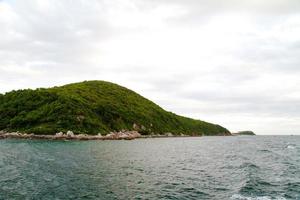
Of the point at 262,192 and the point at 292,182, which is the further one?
the point at 292,182

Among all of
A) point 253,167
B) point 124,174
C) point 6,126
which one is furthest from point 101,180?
point 6,126

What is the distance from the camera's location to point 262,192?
4544 centimetres

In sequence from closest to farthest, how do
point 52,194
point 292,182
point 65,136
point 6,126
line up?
point 52,194 < point 292,182 < point 65,136 < point 6,126

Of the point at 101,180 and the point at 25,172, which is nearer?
the point at 101,180

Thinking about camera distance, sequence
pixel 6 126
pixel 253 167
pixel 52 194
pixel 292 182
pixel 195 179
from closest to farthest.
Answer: pixel 52 194, pixel 292 182, pixel 195 179, pixel 253 167, pixel 6 126

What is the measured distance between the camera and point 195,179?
56625mm

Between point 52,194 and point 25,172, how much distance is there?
63.2ft

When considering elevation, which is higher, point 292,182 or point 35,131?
point 35,131

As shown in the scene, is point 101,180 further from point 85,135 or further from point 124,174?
point 85,135

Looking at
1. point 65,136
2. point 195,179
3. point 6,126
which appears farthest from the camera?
point 6,126

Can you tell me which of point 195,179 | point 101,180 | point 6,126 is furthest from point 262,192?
point 6,126

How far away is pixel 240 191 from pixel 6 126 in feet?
587

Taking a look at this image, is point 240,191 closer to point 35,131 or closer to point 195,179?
point 195,179

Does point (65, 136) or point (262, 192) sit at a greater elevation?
point (65, 136)
